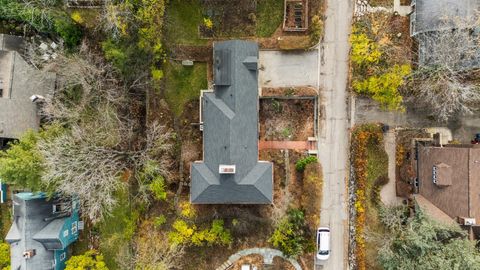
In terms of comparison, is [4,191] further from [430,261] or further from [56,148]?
[430,261]

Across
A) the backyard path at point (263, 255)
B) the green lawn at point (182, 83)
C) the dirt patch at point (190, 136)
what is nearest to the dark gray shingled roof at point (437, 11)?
the green lawn at point (182, 83)

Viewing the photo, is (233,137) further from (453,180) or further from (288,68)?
(453,180)

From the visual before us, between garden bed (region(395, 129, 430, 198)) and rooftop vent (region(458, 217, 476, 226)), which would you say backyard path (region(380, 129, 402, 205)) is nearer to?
garden bed (region(395, 129, 430, 198))

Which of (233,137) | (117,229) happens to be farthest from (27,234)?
(233,137)

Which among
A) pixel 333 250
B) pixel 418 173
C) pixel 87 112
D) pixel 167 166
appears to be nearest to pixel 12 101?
pixel 87 112

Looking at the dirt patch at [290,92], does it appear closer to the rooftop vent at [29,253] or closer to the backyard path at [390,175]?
the backyard path at [390,175]

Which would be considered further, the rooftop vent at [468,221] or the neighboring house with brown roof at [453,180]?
the neighboring house with brown roof at [453,180]
